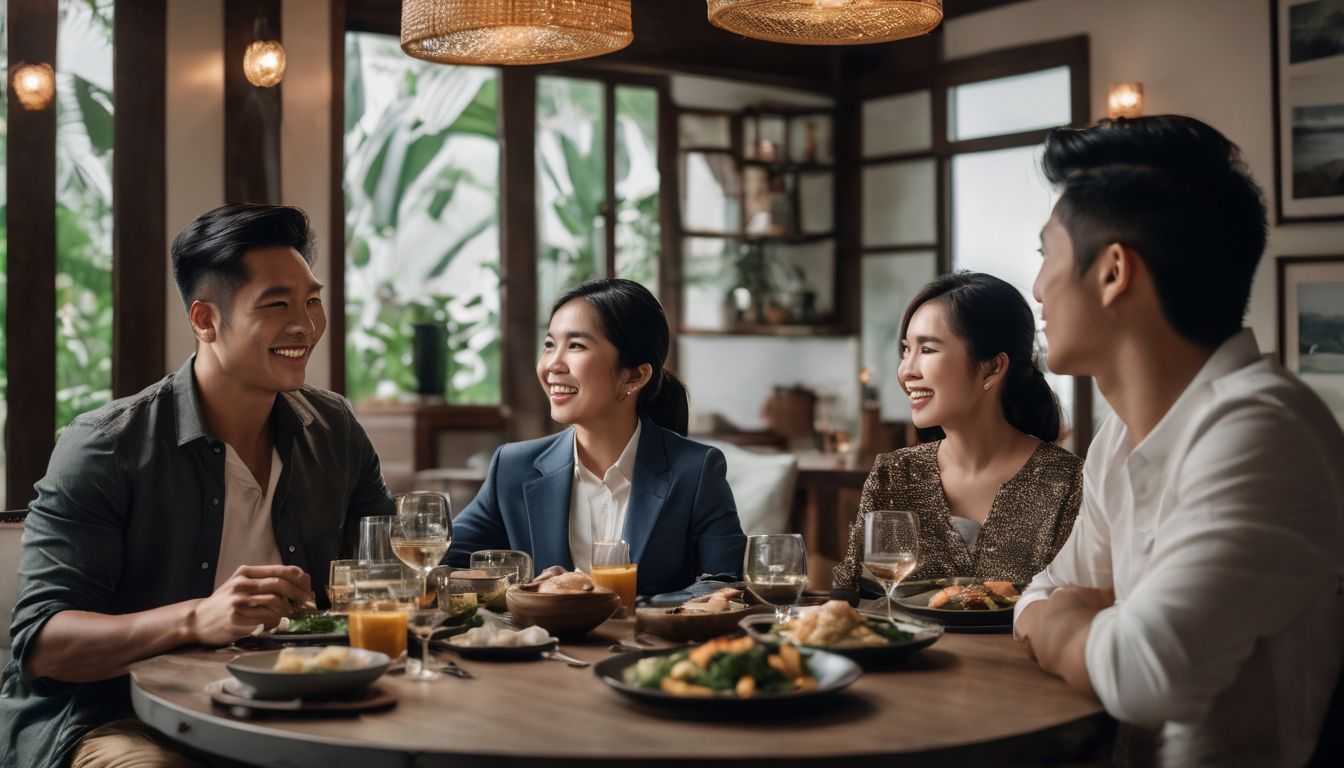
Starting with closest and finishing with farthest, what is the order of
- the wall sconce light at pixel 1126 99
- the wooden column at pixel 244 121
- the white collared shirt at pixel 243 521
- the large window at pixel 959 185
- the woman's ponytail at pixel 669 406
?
the white collared shirt at pixel 243 521 → the woman's ponytail at pixel 669 406 → the wooden column at pixel 244 121 → the wall sconce light at pixel 1126 99 → the large window at pixel 959 185

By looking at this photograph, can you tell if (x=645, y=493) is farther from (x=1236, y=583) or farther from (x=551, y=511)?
(x=1236, y=583)

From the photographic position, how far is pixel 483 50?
9.66ft

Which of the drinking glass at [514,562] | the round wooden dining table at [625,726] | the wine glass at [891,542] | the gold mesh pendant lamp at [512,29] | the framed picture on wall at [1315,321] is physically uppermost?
the gold mesh pendant lamp at [512,29]

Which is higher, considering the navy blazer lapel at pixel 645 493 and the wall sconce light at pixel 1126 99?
the wall sconce light at pixel 1126 99

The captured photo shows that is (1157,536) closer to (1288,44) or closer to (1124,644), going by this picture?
(1124,644)

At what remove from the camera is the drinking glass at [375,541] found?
1972 millimetres

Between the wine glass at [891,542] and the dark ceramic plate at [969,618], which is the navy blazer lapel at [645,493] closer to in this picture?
the dark ceramic plate at [969,618]

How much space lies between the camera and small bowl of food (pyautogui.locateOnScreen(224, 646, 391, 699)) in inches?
62.0

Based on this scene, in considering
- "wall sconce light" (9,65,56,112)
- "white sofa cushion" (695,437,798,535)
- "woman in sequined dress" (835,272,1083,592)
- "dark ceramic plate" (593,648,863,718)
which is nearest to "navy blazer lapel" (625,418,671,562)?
"woman in sequined dress" (835,272,1083,592)

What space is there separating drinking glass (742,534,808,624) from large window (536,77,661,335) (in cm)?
480

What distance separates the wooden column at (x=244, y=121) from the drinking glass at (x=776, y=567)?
13.1 ft

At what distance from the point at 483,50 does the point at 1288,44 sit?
4615 mm


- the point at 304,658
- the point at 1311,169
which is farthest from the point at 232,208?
the point at 1311,169

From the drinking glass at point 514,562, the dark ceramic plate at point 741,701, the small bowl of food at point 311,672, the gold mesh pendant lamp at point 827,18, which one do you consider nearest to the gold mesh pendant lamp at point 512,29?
the gold mesh pendant lamp at point 827,18
